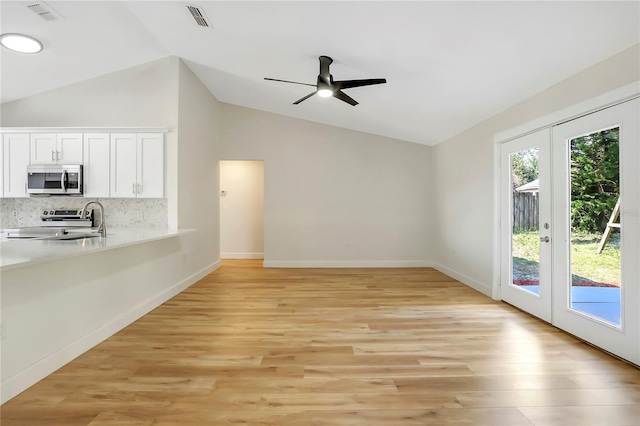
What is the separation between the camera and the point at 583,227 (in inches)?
107

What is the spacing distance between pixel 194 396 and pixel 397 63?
360 cm

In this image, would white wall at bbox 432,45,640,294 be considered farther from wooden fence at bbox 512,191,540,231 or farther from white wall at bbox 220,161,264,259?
white wall at bbox 220,161,264,259

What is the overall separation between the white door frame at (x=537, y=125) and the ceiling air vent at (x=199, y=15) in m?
3.78

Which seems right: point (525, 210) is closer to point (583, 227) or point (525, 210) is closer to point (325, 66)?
point (583, 227)

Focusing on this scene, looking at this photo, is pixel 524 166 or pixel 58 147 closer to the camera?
pixel 524 166

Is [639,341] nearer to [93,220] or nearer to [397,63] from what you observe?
[397,63]

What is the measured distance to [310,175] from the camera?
6176mm

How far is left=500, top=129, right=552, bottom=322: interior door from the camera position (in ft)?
10.2

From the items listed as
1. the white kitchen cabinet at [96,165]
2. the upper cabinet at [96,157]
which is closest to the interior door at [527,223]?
the upper cabinet at [96,157]

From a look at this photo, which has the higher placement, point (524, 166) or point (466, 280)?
point (524, 166)

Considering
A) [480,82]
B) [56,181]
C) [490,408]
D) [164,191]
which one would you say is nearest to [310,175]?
[164,191]

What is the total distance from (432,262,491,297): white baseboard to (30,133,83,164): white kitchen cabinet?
596 centimetres

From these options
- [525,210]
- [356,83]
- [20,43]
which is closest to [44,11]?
[20,43]

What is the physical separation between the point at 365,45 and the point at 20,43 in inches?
150
